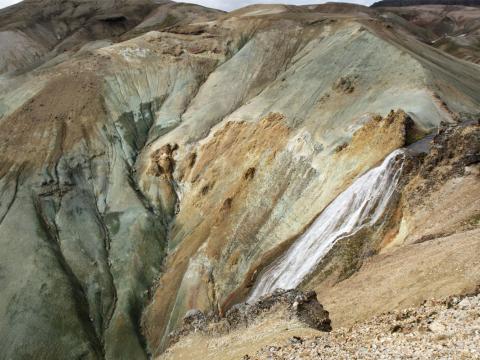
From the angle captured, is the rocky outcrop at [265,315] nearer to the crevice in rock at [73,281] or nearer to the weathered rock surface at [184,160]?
the weathered rock surface at [184,160]

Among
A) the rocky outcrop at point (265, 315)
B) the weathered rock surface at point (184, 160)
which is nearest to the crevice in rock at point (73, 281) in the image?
the weathered rock surface at point (184, 160)

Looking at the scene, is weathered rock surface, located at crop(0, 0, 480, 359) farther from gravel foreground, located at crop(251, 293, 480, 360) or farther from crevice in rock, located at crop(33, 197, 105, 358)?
gravel foreground, located at crop(251, 293, 480, 360)

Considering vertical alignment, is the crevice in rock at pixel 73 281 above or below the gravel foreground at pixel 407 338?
below

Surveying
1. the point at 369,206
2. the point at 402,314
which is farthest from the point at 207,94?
the point at 402,314

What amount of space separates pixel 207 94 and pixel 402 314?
3500 cm

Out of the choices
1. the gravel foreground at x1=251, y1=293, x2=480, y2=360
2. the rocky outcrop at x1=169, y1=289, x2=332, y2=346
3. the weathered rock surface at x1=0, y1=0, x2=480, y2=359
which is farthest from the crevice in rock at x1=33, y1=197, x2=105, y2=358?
the gravel foreground at x1=251, y1=293, x2=480, y2=360

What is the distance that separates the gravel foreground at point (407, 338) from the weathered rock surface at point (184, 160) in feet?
21.2

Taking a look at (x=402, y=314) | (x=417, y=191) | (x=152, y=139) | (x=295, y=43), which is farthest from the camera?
(x=295, y=43)

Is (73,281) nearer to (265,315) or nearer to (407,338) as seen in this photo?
(265,315)

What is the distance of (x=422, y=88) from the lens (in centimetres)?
2975

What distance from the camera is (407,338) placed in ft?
35.5

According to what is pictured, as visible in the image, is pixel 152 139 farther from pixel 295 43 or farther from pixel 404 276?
pixel 404 276

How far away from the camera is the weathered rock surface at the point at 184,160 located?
92.9ft

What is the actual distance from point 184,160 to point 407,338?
94.2 ft
